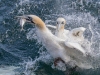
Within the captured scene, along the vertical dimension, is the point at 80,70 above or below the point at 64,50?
below

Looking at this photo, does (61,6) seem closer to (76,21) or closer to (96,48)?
(76,21)

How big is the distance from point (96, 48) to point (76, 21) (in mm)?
1998

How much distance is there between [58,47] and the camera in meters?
8.41

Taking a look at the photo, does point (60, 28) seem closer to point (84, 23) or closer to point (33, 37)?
point (33, 37)

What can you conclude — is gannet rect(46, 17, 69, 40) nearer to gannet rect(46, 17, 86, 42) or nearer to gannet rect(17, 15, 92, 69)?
gannet rect(46, 17, 86, 42)

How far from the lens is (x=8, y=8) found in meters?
12.1

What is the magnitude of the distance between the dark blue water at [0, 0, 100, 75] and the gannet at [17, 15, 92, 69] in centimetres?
37

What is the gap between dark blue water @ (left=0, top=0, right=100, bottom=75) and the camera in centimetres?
882

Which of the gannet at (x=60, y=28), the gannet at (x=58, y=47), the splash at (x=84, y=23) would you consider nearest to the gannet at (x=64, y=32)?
the gannet at (x=60, y=28)

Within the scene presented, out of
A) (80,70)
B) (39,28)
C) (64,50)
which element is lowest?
(80,70)

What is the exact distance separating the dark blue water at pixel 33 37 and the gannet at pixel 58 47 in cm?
37

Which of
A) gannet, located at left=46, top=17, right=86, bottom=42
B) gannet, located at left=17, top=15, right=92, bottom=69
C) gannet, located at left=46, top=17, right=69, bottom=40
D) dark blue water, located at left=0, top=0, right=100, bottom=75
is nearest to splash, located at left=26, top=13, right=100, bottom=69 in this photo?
dark blue water, located at left=0, top=0, right=100, bottom=75

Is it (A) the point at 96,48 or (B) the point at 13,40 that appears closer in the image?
(A) the point at 96,48

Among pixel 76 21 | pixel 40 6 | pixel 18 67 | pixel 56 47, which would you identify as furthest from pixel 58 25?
pixel 40 6
